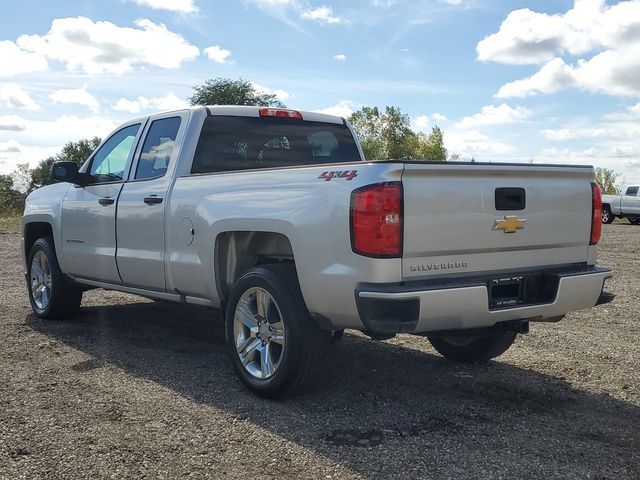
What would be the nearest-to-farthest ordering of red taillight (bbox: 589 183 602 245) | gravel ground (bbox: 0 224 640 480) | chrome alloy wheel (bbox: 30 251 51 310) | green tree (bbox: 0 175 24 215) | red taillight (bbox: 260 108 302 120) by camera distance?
1. gravel ground (bbox: 0 224 640 480)
2. red taillight (bbox: 589 183 602 245)
3. red taillight (bbox: 260 108 302 120)
4. chrome alloy wheel (bbox: 30 251 51 310)
5. green tree (bbox: 0 175 24 215)

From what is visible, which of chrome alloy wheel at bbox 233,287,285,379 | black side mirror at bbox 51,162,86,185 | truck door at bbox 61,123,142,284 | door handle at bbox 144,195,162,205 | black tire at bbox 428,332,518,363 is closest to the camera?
chrome alloy wheel at bbox 233,287,285,379

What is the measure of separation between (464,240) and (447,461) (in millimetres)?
1238

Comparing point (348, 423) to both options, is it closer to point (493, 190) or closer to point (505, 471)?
point (505, 471)

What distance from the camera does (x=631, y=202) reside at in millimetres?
29203

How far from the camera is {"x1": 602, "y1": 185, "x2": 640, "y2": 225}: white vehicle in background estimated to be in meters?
29.1

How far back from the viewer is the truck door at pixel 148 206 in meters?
5.43

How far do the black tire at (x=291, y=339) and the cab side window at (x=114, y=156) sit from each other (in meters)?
2.34

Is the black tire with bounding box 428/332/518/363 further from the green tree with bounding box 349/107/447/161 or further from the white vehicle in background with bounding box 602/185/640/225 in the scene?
the green tree with bounding box 349/107/447/161

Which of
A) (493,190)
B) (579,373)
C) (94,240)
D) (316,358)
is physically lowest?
(579,373)

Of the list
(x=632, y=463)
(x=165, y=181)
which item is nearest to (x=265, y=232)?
(x=165, y=181)

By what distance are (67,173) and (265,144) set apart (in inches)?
76.5

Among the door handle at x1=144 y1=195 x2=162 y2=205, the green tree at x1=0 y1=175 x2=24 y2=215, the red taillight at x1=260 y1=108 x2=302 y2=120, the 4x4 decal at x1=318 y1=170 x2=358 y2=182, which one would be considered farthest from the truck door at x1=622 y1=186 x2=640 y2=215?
the green tree at x1=0 y1=175 x2=24 y2=215

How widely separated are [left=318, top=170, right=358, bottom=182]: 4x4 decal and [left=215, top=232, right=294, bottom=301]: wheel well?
76cm

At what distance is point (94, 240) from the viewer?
6305 millimetres
